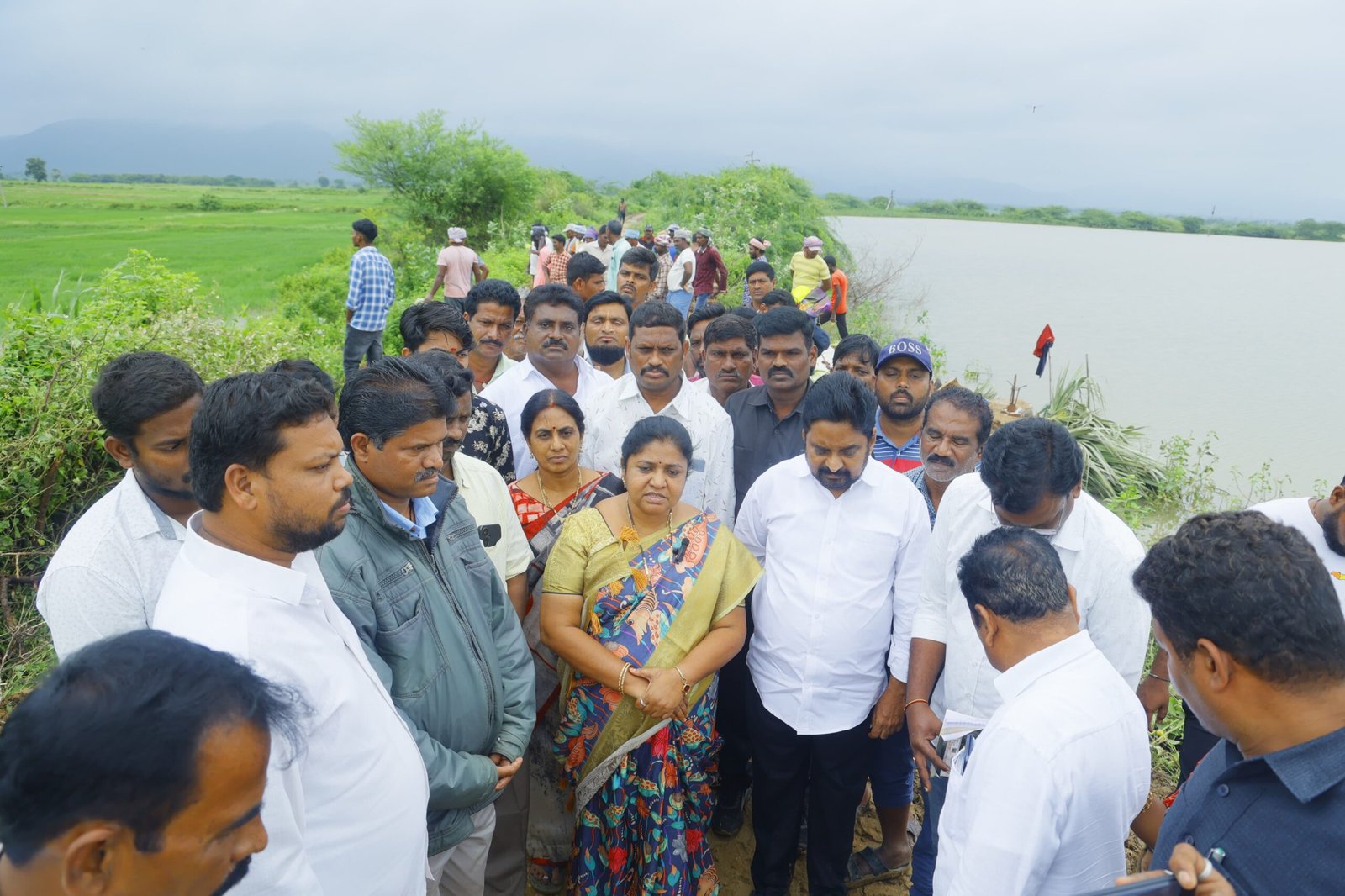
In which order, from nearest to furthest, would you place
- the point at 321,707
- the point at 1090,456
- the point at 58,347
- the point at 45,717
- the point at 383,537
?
the point at 45,717
the point at 321,707
the point at 383,537
the point at 58,347
the point at 1090,456

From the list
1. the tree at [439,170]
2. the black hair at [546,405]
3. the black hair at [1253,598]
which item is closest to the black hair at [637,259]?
the black hair at [546,405]

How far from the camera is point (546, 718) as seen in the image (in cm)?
315

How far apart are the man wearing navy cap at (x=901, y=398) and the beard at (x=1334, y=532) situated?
1596 mm

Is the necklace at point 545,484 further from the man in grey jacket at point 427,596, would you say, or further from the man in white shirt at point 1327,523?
the man in white shirt at point 1327,523

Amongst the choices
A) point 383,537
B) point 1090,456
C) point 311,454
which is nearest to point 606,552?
point 383,537

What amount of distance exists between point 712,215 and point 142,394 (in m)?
19.4

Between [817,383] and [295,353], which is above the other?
[817,383]

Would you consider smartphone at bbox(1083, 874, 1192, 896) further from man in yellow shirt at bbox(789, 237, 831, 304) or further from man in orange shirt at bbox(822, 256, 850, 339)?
man in orange shirt at bbox(822, 256, 850, 339)

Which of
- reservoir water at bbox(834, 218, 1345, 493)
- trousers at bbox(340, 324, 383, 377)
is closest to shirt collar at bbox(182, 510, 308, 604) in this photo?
trousers at bbox(340, 324, 383, 377)

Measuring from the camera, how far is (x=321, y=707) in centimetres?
158

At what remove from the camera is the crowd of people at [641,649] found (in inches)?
48.2

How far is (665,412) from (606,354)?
1.24m

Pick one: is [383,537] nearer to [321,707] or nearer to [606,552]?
[321,707]

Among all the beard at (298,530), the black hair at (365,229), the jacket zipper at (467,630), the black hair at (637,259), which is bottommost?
the jacket zipper at (467,630)
